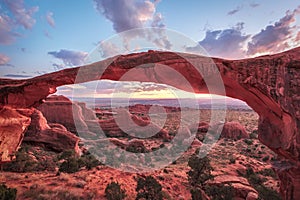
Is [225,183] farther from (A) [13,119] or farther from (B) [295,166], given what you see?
(A) [13,119]

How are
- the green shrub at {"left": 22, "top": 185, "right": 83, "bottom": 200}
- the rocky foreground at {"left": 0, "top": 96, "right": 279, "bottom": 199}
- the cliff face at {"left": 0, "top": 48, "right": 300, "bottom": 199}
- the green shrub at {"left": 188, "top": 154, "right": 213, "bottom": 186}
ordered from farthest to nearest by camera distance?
the green shrub at {"left": 188, "top": 154, "right": 213, "bottom": 186} < the rocky foreground at {"left": 0, "top": 96, "right": 279, "bottom": 199} < the green shrub at {"left": 22, "top": 185, "right": 83, "bottom": 200} < the cliff face at {"left": 0, "top": 48, "right": 300, "bottom": 199}

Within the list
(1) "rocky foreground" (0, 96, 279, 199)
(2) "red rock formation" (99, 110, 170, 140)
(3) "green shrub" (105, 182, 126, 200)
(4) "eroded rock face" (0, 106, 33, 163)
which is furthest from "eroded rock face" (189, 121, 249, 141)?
(4) "eroded rock face" (0, 106, 33, 163)

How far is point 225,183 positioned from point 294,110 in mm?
6223

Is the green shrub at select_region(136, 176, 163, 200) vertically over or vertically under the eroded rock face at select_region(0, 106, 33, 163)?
A: under

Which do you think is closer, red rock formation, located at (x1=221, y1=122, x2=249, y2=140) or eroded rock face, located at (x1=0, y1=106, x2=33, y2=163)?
eroded rock face, located at (x1=0, y1=106, x2=33, y2=163)

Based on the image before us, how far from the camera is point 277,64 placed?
20.1 feet

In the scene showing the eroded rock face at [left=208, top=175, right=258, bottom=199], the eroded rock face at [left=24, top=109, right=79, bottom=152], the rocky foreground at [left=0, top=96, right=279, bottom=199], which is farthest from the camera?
the eroded rock face at [left=24, top=109, right=79, bottom=152]

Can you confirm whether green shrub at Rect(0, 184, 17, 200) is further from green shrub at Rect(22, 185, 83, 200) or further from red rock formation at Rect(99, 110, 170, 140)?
red rock formation at Rect(99, 110, 170, 140)

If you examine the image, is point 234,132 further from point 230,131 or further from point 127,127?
point 127,127

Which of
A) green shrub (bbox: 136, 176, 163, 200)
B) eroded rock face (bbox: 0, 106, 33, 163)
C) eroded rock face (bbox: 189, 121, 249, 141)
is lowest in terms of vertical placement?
green shrub (bbox: 136, 176, 163, 200)

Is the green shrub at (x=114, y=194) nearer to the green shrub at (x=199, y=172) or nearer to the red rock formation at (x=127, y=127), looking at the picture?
the green shrub at (x=199, y=172)

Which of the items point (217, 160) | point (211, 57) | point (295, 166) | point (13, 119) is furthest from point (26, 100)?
point (217, 160)

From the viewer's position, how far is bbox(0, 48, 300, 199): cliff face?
5.89m

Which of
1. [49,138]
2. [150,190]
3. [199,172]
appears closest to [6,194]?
[150,190]
